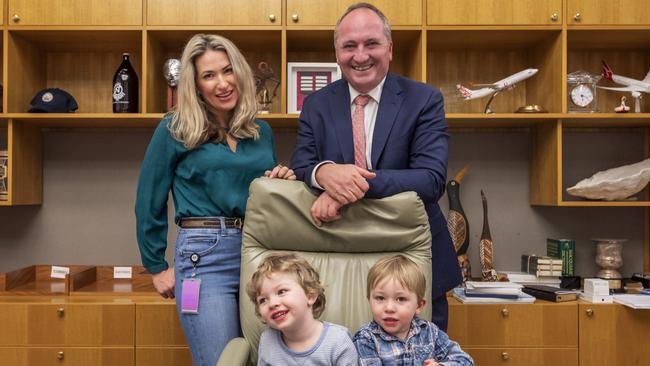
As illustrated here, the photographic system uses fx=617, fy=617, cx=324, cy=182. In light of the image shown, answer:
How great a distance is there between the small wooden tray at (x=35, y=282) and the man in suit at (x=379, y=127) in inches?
57.9

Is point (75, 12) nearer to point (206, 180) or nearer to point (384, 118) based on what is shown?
point (206, 180)

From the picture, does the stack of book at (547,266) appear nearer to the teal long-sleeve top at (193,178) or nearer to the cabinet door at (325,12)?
the cabinet door at (325,12)

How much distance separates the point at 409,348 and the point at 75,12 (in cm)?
211

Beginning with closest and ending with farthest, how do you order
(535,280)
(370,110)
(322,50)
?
(370,110) → (535,280) → (322,50)

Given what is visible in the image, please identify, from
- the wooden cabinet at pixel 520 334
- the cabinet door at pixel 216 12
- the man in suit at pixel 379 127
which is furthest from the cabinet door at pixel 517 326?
the cabinet door at pixel 216 12

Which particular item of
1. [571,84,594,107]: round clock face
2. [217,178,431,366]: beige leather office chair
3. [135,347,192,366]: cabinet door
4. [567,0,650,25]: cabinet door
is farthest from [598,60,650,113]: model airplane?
[135,347,192,366]: cabinet door

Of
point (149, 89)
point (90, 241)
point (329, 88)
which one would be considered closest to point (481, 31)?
point (329, 88)

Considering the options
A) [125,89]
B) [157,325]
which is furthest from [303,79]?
[157,325]

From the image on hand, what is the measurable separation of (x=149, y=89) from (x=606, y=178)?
210 cm

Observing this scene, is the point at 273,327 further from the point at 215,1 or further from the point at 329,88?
the point at 215,1

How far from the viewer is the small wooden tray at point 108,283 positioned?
268cm

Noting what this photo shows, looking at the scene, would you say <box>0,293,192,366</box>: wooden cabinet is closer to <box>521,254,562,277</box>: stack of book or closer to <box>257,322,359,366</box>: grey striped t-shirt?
<box>257,322,359,366</box>: grey striped t-shirt

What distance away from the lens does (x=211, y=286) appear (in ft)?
5.74

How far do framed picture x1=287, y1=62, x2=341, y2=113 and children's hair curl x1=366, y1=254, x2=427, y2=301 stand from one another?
1375mm
